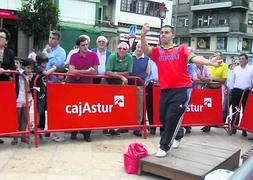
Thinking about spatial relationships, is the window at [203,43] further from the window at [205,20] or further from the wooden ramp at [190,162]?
the wooden ramp at [190,162]

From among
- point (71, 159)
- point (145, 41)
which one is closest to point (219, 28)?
point (145, 41)

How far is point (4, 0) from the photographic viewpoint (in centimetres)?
2911

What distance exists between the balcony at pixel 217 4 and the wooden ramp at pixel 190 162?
53.3 metres

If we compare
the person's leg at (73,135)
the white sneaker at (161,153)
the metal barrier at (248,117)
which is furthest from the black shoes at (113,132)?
the metal barrier at (248,117)

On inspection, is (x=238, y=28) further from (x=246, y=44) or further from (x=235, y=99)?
(x=235, y=99)

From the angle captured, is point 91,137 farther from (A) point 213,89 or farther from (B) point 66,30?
(B) point 66,30

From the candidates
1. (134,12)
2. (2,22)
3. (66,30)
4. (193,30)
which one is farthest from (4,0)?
(193,30)

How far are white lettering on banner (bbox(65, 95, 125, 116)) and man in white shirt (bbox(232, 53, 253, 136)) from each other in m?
2.77

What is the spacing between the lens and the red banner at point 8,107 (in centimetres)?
616

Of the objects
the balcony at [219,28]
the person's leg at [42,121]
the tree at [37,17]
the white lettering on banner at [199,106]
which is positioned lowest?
the person's leg at [42,121]

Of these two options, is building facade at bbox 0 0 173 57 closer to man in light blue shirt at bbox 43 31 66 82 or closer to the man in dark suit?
man in light blue shirt at bbox 43 31 66 82

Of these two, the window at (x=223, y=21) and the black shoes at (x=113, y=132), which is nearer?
the black shoes at (x=113, y=132)

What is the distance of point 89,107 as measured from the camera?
7027 millimetres

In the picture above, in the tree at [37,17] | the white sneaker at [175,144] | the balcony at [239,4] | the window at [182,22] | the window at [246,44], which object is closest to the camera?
the white sneaker at [175,144]
